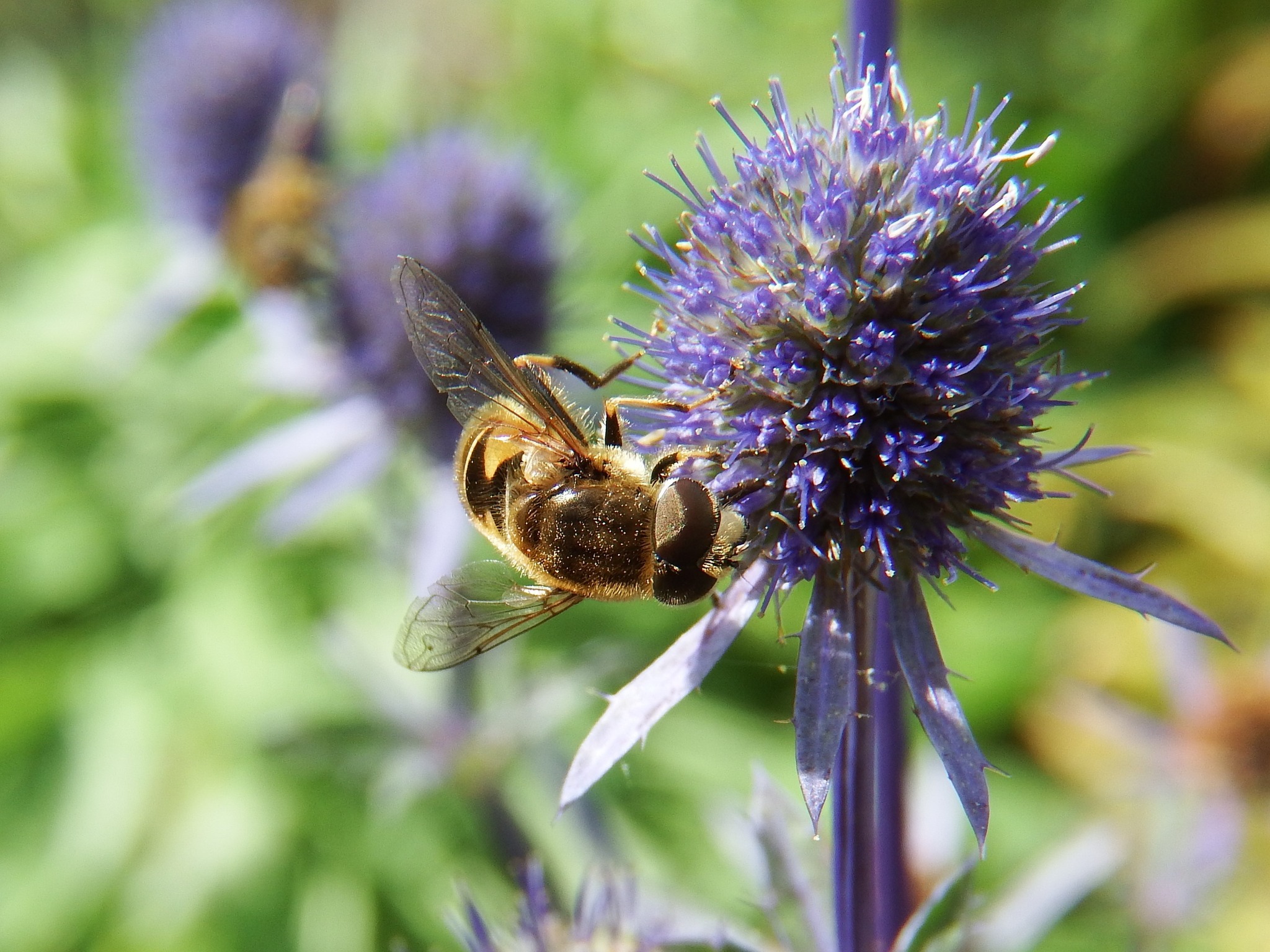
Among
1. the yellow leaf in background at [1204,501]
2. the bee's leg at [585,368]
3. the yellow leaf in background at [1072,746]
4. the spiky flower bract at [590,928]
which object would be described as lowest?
the yellow leaf in background at [1072,746]

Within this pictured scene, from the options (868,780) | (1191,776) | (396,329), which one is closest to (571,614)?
(396,329)

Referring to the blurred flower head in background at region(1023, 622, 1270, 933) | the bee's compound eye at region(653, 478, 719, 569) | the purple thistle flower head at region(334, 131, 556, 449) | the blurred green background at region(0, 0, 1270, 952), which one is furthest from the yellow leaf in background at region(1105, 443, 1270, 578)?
the bee's compound eye at region(653, 478, 719, 569)

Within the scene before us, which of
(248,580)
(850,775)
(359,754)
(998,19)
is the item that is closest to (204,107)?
(248,580)

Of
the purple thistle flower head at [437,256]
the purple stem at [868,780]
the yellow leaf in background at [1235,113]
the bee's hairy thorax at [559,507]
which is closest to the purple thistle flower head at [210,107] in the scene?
the purple thistle flower head at [437,256]

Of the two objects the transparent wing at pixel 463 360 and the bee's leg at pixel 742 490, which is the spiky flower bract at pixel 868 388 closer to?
the bee's leg at pixel 742 490

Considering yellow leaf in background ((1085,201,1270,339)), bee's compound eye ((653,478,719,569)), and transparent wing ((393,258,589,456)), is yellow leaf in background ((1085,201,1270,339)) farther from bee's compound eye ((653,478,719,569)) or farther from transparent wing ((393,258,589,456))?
bee's compound eye ((653,478,719,569))

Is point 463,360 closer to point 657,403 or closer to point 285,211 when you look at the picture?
point 657,403
